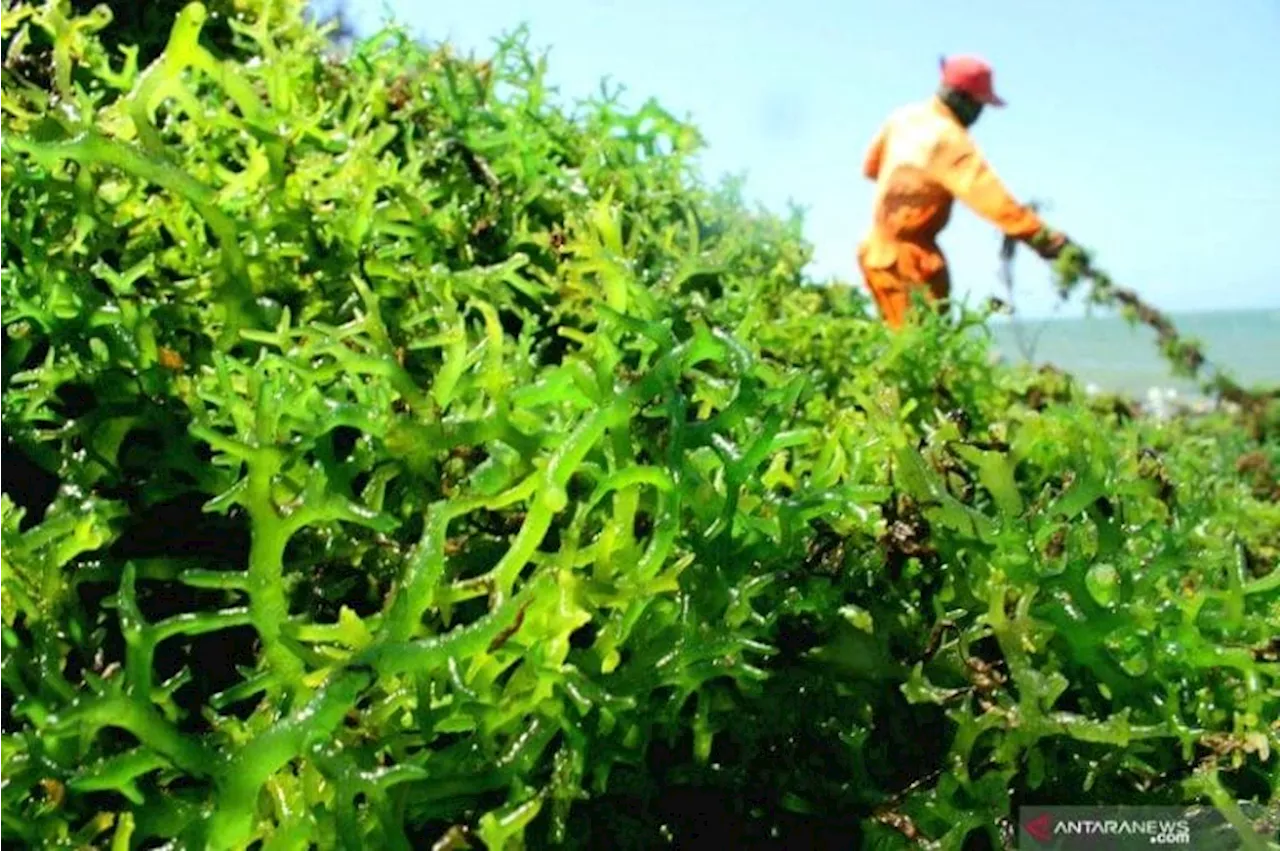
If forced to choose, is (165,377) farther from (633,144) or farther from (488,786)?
(633,144)

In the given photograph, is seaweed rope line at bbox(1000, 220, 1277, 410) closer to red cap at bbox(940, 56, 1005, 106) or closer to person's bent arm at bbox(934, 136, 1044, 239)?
person's bent arm at bbox(934, 136, 1044, 239)

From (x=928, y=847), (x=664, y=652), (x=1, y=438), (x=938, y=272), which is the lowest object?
(x=928, y=847)

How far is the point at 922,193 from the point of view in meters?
4.87

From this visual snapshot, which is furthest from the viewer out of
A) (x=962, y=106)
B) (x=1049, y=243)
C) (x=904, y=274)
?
(x=962, y=106)

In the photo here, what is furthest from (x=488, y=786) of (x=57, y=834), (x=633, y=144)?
(x=633, y=144)

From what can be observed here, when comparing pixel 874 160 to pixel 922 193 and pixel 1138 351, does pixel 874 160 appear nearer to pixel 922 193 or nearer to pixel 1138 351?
pixel 922 193

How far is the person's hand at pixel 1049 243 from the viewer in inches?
155

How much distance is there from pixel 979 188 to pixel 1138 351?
4495 centimetres

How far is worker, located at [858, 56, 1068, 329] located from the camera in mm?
4556

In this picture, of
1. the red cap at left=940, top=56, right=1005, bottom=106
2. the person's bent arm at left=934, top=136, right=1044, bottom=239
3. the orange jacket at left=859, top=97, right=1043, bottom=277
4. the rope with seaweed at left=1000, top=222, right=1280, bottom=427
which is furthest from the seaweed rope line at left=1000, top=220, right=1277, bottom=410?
the red cap at left=940, top=56, right=1005, bottom=106

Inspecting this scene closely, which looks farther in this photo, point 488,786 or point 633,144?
point 633,144

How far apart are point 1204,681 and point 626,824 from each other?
0.41 metres

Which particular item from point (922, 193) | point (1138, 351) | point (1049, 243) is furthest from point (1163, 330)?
point (1138, 351)

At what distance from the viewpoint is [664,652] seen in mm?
658
